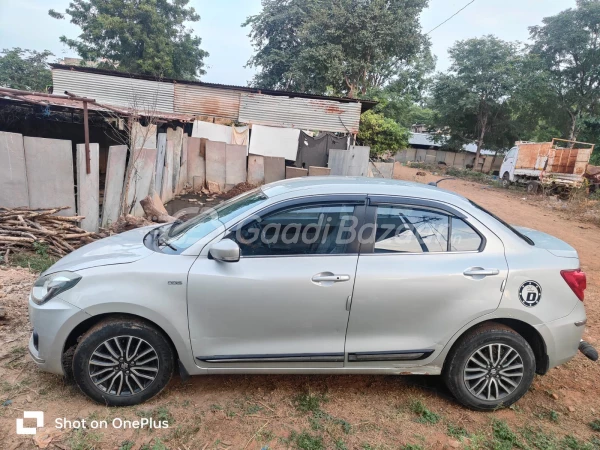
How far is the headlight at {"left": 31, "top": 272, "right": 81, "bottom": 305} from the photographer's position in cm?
240

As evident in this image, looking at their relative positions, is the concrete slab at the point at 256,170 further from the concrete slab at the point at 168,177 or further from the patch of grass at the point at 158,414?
the patch of grass at the point at 158,414

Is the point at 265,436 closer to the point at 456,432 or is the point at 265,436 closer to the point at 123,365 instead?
Answer: the point at 123,365

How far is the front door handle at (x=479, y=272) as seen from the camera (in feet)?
8.30

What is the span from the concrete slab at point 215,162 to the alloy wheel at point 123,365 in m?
10.9

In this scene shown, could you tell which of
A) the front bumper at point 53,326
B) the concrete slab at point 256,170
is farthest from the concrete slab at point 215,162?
the front bumper at point 53,326

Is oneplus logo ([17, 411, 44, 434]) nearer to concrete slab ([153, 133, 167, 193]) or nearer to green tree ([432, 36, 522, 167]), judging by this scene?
concrete slab ([153, 133, 167, 193])

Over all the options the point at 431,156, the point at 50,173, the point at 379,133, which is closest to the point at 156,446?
the point at 50,173

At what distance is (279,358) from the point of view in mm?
2510

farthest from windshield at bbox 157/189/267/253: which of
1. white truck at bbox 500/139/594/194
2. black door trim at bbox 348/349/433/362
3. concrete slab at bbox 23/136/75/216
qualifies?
white truck at bbox 500/139/594/194

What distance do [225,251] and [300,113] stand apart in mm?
14409

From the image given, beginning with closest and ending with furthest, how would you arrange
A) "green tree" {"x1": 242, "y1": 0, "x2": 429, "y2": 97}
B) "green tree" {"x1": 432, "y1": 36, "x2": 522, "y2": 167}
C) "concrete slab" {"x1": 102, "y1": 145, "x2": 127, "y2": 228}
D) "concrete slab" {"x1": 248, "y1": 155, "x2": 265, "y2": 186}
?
1. "concrete slab" {"x1": 102, "y1": 145, "x2": 127, "y2": 228}
2. "concrete slab" {"x1": 248, "y1": 155, "x2": 265, "y2": 186}
3. "green tree" {"x1": 242, "y1": 0, "x2": 429, "y2": 97}
4. "green tree" {"x1": 432, "y1": 36, "x2": 522, "y2": 167}

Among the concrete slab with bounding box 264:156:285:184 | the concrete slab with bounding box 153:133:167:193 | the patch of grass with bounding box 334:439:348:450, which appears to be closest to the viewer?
the patch of grass with bounding box 334:439:348:450

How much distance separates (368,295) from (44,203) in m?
5.84

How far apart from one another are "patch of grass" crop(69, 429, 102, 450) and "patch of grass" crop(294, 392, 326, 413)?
49.4 inches
